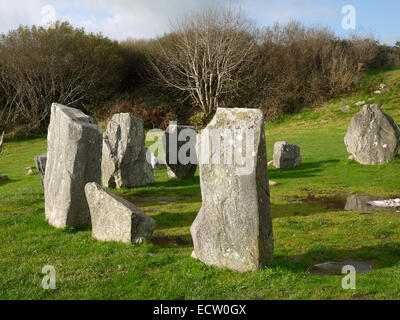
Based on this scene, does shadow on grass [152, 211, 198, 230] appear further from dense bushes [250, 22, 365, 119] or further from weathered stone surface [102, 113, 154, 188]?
dense bushes [250, 22, 365, 119]

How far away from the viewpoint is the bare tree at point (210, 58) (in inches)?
1389

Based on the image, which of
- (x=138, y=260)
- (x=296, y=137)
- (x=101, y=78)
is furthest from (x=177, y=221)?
(x=101, y=78)

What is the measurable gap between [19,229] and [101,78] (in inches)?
1181

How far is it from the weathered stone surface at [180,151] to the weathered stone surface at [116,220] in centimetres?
821

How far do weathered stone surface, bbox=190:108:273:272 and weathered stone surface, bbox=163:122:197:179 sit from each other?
32.4 ft

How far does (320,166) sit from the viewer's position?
58.4 feet

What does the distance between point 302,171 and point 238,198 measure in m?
11.4

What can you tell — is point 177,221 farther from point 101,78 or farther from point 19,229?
point 101,78

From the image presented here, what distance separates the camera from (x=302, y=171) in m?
17.0

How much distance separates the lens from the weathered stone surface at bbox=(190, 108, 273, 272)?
6.17 meters

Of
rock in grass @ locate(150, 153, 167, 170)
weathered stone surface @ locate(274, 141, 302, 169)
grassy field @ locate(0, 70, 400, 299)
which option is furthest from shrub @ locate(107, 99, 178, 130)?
grassy field @ locate(0, 70, 400, 299)

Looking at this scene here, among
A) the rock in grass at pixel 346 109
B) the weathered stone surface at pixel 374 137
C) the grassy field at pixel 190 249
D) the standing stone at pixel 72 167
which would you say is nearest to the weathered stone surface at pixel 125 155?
the grassy field at pixel 190 249

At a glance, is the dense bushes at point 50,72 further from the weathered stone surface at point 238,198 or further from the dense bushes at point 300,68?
the weathered stone surface at point 238,198

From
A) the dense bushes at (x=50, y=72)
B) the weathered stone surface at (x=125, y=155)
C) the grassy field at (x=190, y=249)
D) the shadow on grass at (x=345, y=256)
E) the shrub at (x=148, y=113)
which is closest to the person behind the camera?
the grassy field at (x=190, y=249)
